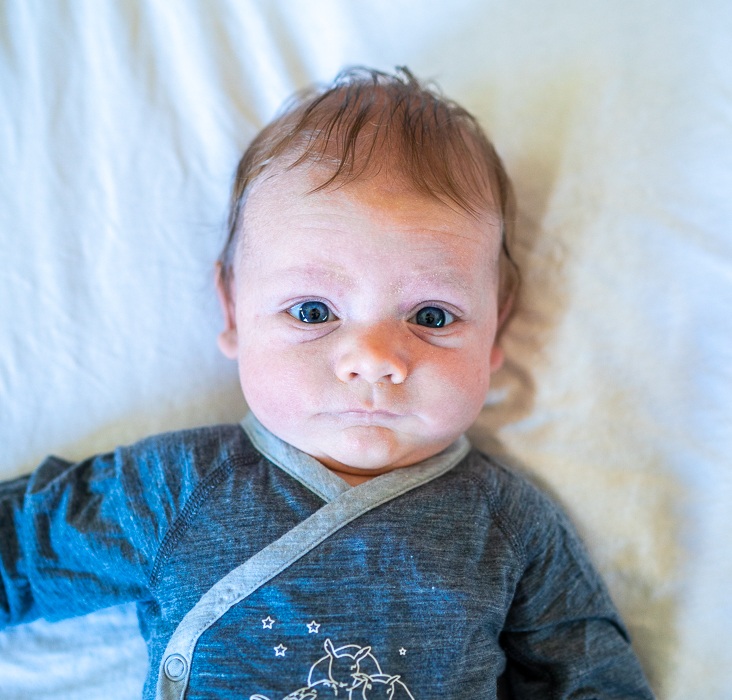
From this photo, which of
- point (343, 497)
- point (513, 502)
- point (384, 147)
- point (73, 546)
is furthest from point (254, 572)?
point (384, 147)

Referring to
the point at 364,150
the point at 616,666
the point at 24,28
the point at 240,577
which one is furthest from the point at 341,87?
the point at 616,666

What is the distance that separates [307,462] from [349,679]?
0.29 meters

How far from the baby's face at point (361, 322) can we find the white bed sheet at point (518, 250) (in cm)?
24

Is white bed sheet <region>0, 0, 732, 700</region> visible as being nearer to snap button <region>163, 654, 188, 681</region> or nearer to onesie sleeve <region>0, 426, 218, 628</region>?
onesie sleeve <region>0, 426, 218, 628</region>

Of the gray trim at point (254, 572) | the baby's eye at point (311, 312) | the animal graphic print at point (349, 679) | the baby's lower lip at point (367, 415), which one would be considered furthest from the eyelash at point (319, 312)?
the animal graphic print at point (349, 679)

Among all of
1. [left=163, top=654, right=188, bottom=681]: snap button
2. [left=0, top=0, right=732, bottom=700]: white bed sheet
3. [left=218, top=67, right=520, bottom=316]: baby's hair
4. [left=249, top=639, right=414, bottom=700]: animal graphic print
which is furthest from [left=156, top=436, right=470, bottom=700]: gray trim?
[left=218, top=67, right=520, bottom=316]: baby's hair

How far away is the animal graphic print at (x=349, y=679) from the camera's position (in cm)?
92

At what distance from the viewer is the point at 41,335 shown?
119cm

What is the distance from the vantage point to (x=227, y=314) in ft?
3.94

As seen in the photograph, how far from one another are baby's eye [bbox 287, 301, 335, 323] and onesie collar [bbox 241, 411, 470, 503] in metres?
0.18

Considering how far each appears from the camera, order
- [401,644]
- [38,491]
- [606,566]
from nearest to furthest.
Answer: [401,644]
[38,491]
[606,566]

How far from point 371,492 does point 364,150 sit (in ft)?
1.55

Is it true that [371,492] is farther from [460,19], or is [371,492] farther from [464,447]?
[460,19]

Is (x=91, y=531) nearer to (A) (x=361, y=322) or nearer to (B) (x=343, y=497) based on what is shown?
(B) (x=343, y=497)
